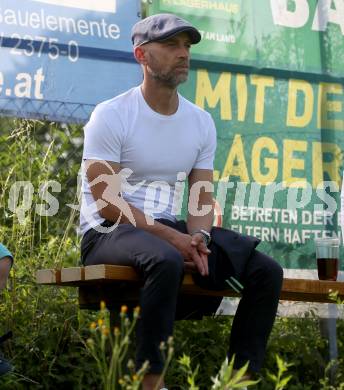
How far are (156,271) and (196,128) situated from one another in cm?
97

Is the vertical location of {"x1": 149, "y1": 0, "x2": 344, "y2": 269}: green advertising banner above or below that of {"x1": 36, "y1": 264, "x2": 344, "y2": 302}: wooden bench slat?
above

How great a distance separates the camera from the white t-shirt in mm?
3840

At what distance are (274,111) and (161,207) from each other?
1.35m

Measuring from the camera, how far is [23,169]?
4.84 m

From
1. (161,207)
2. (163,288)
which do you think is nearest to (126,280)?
(163,288)

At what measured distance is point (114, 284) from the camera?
3688 mm

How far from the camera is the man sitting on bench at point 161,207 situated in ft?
11.1

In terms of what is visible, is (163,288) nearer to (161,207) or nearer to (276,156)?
(161,207)

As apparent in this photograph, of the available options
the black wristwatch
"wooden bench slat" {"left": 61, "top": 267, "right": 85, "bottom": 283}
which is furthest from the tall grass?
the black wristwatch

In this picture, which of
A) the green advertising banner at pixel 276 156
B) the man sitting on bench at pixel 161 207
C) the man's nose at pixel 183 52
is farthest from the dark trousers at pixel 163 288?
the green advertising banner at pixel 276 156

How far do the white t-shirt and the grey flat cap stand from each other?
23cm

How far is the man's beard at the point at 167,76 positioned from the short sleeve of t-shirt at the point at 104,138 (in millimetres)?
271

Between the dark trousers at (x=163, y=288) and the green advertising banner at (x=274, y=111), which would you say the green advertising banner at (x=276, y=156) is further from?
the dark trousers at (x=163, y=288)

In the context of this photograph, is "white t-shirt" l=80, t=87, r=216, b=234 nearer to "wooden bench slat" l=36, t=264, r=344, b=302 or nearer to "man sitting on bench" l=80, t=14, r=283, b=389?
"man sitting on bench" l=80, t=14, r=283, b=389
